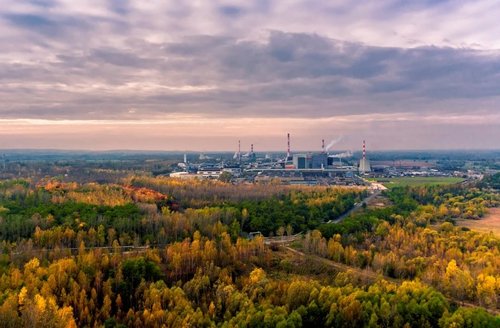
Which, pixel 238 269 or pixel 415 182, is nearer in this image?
pixel 238 269

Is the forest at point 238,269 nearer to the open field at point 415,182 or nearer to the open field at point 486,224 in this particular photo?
the open field at point 486,224

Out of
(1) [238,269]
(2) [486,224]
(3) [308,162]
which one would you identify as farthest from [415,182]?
(1) [238,269]

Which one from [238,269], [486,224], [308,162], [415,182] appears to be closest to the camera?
[238,269]

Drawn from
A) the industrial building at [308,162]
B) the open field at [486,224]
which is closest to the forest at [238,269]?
the open field at [486,224]

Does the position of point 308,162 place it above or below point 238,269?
above

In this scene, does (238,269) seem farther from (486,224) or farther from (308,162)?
(308,162)

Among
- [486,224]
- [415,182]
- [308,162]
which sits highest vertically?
[308,162]

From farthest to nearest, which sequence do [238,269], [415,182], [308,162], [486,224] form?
[308,162] < [415,182] < [486,224] < [238,269]

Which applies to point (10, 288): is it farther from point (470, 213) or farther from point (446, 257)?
point (470, 213)
